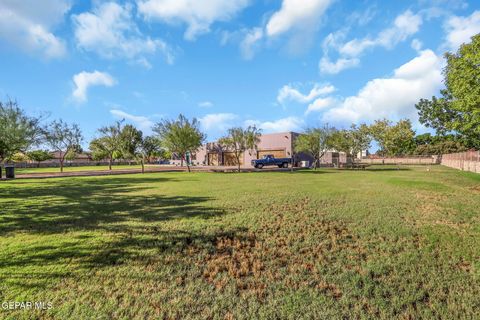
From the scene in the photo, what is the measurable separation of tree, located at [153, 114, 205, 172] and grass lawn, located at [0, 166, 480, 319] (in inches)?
712

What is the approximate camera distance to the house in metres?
41.0

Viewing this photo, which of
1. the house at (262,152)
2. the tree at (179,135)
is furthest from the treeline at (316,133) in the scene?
the house at (262,152)

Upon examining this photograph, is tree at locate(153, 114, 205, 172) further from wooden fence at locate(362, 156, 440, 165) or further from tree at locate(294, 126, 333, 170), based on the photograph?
wooden fence at locate(362, 156, 440, 165)

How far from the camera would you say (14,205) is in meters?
8.56

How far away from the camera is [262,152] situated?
44.0 m

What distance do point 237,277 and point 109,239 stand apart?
2959 millimetres

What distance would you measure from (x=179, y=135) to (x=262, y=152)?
21.6m

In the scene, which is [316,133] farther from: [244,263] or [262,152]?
[244,263]

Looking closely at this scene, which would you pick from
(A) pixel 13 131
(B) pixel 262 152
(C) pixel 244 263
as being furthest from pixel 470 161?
(A) pixel 13 131

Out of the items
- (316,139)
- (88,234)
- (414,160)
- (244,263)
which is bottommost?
(244,263)

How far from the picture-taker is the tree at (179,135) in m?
25.1

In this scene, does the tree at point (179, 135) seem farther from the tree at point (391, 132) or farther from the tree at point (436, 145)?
the tree at point (436, 145)

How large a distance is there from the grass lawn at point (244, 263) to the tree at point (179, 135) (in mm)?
18079

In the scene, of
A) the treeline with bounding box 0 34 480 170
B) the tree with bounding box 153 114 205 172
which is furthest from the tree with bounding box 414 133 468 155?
the tree with bounding box 153 114 205 172
